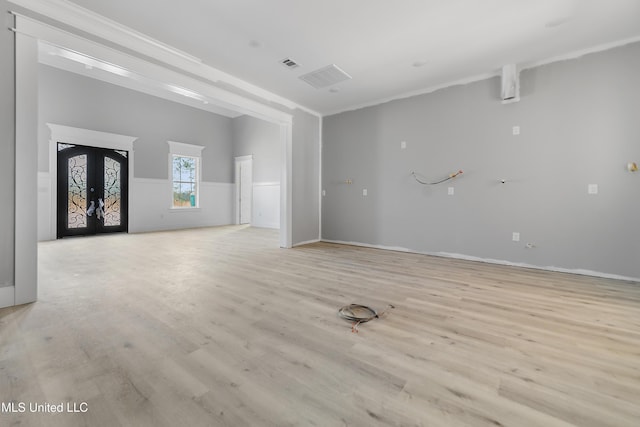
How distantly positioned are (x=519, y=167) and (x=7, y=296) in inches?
224

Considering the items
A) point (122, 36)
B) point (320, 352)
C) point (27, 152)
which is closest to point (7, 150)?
point (27, 152)

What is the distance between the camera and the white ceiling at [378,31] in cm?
262

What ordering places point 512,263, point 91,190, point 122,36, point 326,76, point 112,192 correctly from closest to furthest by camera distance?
point 122,36, point 512,263, point 326,76, point 91,190, point 112,192

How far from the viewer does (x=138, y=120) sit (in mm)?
6922

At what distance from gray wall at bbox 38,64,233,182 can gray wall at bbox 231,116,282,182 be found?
0.46 metres

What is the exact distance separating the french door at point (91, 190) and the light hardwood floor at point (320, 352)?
3.89 meters

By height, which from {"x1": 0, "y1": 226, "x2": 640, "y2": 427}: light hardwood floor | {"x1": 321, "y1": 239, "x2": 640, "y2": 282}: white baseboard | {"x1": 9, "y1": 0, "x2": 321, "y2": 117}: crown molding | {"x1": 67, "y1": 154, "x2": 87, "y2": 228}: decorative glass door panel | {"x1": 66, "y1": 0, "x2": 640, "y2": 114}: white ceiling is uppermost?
{"x1": 66, "y1": 0, "x2": 640, "y2": 114}: white ceiling

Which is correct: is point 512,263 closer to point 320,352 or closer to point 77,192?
point 320,352

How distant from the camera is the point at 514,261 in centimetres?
379

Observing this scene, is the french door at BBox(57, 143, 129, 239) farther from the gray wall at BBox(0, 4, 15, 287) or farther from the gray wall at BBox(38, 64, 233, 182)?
the gray wall at BBox(0, 4, 15, 287)

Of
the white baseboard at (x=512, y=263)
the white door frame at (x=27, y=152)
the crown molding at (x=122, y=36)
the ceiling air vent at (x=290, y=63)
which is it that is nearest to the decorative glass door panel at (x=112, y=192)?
the crown molding at (x=122, y=36)

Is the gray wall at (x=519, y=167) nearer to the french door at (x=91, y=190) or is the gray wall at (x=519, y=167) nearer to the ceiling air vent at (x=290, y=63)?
the ceiling air vent at (x=290, y=63)

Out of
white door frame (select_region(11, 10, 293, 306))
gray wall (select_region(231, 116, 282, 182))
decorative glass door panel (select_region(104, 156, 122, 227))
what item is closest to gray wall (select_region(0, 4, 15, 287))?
white door frame (select_region(11, 10, 293, 306))

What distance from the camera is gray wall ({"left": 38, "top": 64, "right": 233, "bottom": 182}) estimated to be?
5.62 m
